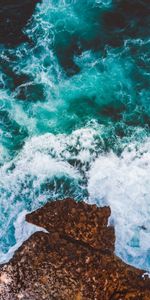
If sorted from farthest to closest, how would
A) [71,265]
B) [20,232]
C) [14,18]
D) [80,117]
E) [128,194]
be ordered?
1. [14,18]
2. [80,117]
3. [128,194]
4. [20,232]
5. [71,265]

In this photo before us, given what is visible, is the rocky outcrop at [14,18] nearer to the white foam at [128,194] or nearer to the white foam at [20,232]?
the white foam at [128,194]

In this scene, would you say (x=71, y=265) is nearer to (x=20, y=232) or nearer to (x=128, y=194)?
(x=20, y=232)

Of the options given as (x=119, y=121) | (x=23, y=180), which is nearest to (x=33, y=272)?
(x=23, y=180)

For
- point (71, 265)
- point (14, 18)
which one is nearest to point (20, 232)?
point (71, 265)

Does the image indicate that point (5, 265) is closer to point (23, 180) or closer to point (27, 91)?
point (23, 180)

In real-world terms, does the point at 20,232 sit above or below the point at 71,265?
above

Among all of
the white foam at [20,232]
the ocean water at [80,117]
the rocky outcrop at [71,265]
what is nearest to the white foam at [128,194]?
the ocean water at [80,117]
